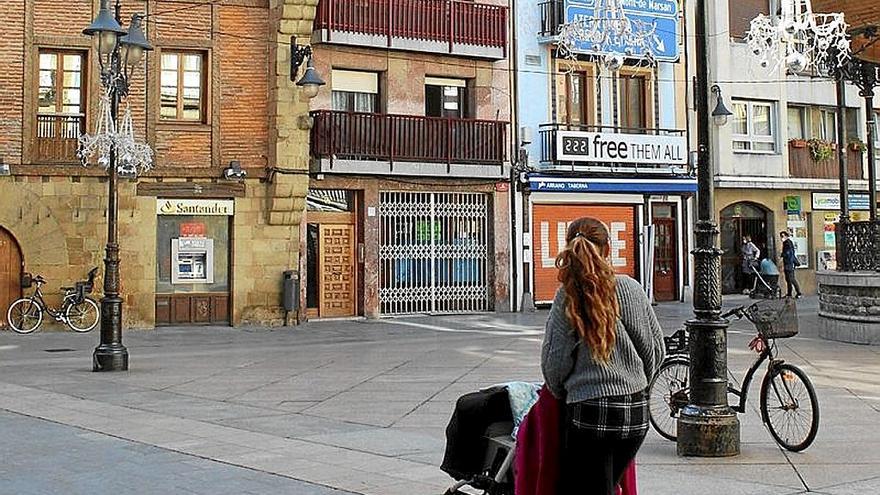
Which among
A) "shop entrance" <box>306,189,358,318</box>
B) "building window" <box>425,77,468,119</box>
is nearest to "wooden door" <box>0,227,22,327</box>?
"shop entrance" <box>306,189,358,318</box>

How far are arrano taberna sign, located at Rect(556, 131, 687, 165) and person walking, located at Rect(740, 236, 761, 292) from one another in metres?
3.28

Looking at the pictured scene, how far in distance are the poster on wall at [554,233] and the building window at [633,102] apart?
Answer: 7.75 feet

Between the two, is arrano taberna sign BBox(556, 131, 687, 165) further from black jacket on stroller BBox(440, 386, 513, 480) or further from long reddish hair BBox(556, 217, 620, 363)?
long reddish hair BBox(556, 217, 620, 363)

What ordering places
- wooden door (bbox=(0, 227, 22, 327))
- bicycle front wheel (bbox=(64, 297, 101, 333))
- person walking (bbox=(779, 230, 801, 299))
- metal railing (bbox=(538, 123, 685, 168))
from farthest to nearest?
person walking (bbox=(779, 230, 801, 299)) < metal railing (bbox=(538, 123, 685, 168)) < wooden door (bbox=(0, 227, 22, 327)) < bicycle front wheel (bbox=(64, 297, 101, 333))

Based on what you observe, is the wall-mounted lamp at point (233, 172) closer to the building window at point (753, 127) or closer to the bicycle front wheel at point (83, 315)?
the bicycle front wheel at point (83, 315)

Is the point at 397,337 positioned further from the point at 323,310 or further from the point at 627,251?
the point at 627,251

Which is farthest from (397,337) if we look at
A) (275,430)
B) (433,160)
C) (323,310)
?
(275,430)

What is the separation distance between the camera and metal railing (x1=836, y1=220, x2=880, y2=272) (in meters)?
17.4

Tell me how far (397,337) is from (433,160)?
21.2ft

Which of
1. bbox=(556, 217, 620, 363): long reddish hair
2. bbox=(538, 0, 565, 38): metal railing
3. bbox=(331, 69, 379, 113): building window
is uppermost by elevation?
bbox=(538, 0, 565, 38): metal railing

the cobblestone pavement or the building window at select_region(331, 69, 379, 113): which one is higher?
the building window at select_region(331, 69, 379, 113)

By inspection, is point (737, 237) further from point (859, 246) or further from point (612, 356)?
point (612, 356)

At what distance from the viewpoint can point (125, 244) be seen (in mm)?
21922

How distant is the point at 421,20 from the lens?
25.4 m
